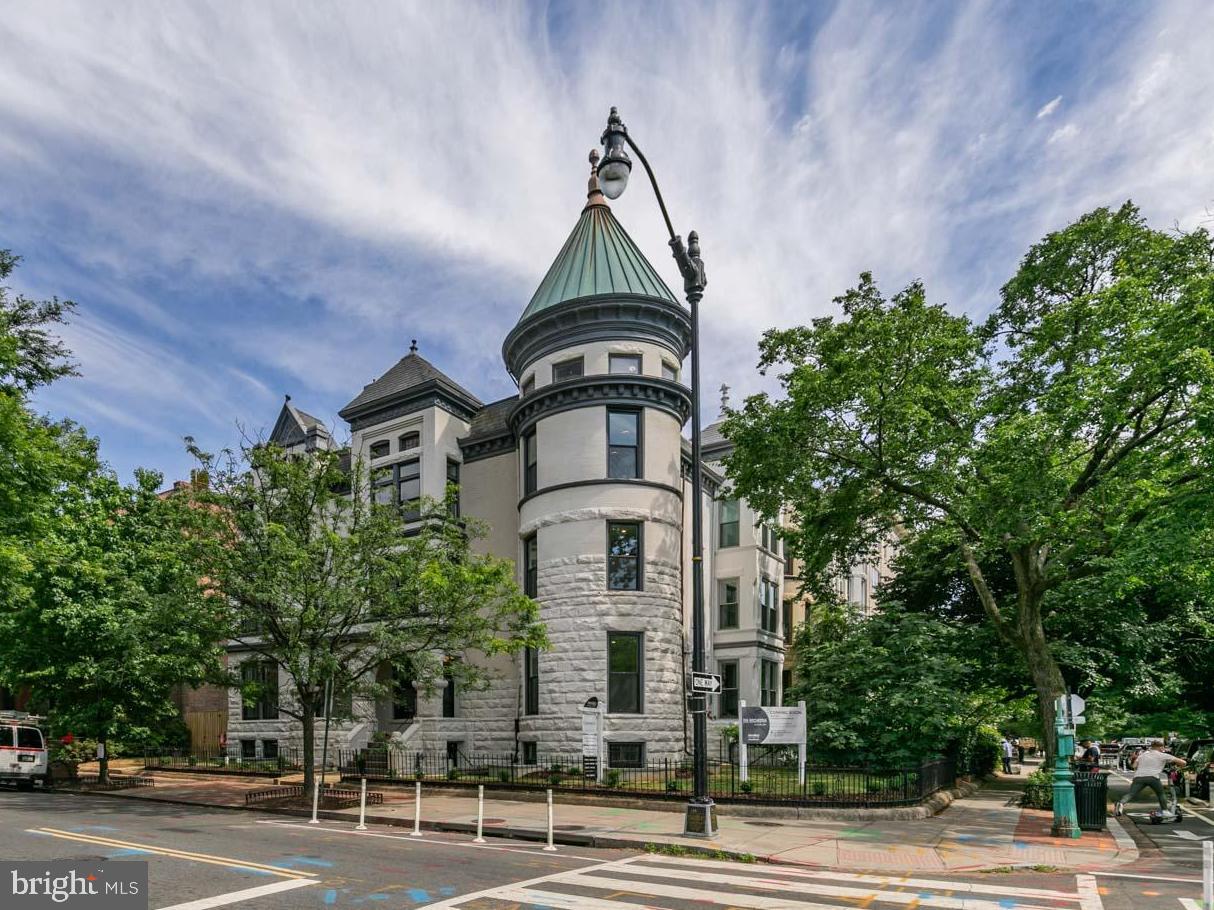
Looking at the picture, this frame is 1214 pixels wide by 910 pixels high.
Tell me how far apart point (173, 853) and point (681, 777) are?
12.4 meters

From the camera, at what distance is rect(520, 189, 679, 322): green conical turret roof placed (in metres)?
25.6

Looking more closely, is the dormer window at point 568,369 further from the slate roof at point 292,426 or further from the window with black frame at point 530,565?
the slate roof at point 292,426

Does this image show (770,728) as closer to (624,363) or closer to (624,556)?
(624,556)

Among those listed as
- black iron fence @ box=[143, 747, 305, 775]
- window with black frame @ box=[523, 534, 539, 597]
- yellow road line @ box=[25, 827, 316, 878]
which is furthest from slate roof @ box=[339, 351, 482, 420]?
yellow road line @ box=[25, 827, 316, 878]

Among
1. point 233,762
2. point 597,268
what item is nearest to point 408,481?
point 597,268

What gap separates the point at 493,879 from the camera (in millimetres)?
9898

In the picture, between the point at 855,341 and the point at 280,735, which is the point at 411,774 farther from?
the point at 855,341

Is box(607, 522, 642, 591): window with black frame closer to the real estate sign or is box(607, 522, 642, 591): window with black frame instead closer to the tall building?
the tall building

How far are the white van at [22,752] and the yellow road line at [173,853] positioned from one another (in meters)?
12.2

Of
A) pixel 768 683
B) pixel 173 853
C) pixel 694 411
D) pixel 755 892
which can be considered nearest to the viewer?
pixel 755 892

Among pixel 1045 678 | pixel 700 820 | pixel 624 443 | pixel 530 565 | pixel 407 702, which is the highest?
pixel 624 443

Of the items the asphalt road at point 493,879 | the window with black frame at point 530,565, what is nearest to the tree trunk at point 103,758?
the asphalt road at point 493,879

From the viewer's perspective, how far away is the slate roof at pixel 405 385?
28.9 m

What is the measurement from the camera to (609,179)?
41.7ft
